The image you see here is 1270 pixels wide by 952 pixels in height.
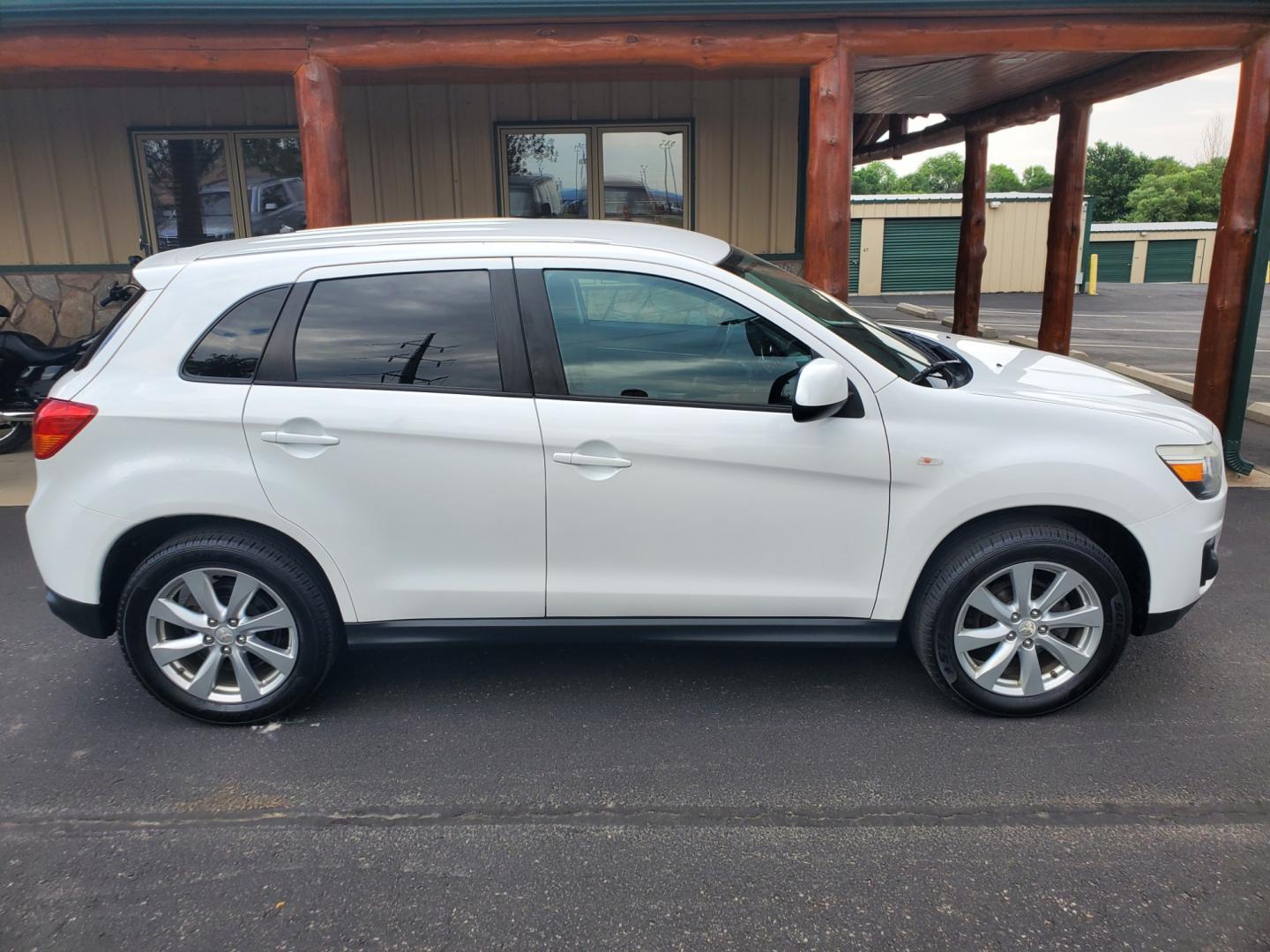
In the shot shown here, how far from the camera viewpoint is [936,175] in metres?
74.2

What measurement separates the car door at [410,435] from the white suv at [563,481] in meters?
0.01

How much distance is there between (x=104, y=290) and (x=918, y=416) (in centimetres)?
888

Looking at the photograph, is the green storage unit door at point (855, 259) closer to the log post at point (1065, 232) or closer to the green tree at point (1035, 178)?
the log post at point (1065, 232)

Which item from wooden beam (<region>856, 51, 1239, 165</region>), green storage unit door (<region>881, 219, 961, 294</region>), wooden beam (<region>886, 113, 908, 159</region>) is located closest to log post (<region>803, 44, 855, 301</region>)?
wooden beam (<region>856, 51, 1239, 165</region>)

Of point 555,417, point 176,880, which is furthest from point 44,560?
point 555,417

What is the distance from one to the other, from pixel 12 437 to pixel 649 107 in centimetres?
642

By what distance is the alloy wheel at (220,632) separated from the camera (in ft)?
11.6

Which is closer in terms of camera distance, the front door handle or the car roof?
the front door handle

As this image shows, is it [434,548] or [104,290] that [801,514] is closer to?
[434,548]

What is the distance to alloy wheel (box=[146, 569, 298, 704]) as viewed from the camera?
3521mm

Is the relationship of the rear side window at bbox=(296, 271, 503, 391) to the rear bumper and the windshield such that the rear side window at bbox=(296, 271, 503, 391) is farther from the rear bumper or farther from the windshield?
the rear bumper

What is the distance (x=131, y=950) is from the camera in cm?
255

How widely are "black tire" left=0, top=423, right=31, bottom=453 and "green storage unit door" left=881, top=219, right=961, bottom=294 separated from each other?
2478cm

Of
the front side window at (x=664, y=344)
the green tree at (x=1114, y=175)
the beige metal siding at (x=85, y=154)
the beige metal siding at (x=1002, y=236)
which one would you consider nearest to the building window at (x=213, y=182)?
the beige metal siding at (x=85, y=154)
